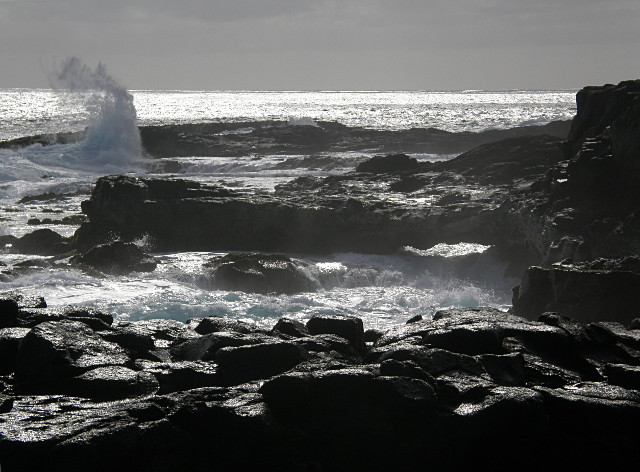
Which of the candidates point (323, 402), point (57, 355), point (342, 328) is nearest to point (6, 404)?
point (57, 355)

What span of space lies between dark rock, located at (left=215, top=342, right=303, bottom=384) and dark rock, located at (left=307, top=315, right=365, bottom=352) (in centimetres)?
158

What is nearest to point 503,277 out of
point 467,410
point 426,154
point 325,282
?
point 325,282

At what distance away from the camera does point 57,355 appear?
30.6ft

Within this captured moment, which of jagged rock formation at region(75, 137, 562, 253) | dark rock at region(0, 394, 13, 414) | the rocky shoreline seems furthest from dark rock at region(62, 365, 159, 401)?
jagged rock formation at region(75, 137, 562, 253)

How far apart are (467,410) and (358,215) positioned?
1739 cm

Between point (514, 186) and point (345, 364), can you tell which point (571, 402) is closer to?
point (345, 364)

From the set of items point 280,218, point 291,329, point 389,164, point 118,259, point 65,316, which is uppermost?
point 389,164

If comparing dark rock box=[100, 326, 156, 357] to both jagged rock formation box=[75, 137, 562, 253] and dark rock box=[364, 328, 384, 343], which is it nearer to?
dark rock box=[364, 328, 384, 343]

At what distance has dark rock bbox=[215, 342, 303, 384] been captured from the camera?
31.3 ft

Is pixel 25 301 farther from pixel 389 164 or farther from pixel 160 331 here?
pixel 389 164

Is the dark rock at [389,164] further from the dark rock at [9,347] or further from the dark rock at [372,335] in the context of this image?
A: the dark rock at [9,347]

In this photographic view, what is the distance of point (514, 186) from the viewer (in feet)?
88.3

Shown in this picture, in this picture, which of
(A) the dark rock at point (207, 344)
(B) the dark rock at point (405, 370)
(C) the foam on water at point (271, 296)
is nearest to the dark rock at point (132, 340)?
(A) the dark rock at point (207, 344)

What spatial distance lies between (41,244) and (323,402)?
2002 centimetres
